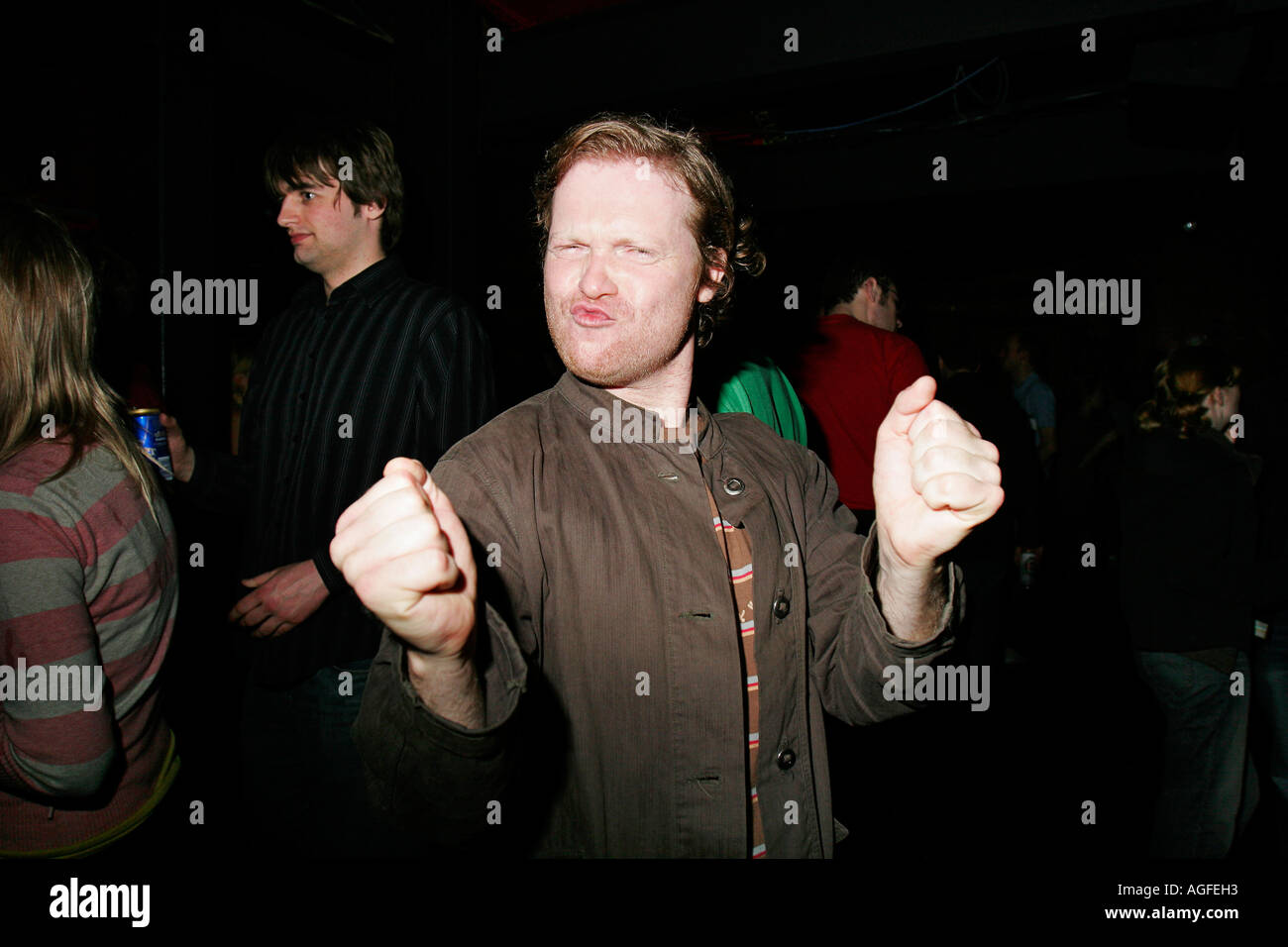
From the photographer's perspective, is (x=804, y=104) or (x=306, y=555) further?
(x=804, y=104)

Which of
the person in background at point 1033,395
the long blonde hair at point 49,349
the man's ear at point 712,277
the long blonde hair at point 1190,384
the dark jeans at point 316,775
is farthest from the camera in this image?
the person in background at point 1033,395

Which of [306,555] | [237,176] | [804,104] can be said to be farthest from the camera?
[804,104]

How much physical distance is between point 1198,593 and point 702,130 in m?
4.50

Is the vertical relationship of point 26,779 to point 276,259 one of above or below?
below

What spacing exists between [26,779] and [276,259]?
3.25m

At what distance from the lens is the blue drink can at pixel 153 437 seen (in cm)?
189

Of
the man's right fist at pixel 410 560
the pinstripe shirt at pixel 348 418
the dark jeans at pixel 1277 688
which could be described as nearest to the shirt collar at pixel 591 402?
the man's right fist at pixel 410 560

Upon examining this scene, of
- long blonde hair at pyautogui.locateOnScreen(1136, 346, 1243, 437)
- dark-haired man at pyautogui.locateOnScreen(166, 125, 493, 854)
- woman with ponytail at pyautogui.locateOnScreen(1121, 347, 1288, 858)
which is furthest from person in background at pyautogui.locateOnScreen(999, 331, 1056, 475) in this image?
dark-haired man at pyautogui.locateOnScreen(166, 125, 493, 854)

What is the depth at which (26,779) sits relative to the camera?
4.03 feet

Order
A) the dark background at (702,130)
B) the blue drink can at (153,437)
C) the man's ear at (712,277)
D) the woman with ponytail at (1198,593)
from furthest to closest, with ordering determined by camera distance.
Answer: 1. the dark background at (702,130)
2. the woman with ponytail at (1198,593)
3. the blue drink can at (153,437)
4. the man's ear at (712,277)

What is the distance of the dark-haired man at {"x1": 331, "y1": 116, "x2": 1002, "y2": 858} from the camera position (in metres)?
0.90

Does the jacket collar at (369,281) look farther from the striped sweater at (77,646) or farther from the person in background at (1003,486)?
the person in background at (1003,486)
